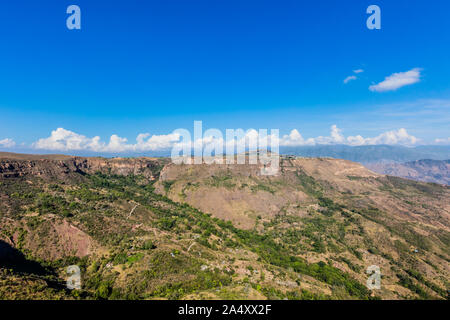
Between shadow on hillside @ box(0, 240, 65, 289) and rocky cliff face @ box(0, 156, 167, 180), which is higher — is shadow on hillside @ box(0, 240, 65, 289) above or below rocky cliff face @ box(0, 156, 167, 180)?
below

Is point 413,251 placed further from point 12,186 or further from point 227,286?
point 12,186

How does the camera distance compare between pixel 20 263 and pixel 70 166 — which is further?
pixel 70 166

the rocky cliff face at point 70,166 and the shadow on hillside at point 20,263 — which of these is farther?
the rocky cliff face at point 70,166

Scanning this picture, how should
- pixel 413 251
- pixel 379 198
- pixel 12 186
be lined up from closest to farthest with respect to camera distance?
pixel 12 186, pixel 413 251, pixel 379 198

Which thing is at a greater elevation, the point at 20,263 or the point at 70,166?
the point at 70,166

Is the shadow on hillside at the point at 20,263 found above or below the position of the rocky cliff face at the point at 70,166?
below

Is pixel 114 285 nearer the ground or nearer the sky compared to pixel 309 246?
nearer the sky

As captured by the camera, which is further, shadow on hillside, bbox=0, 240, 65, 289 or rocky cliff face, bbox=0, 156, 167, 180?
rocky cliff face, bbox=0, 156, 167, 180

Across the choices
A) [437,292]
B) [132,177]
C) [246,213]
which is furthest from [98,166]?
[437,292]
